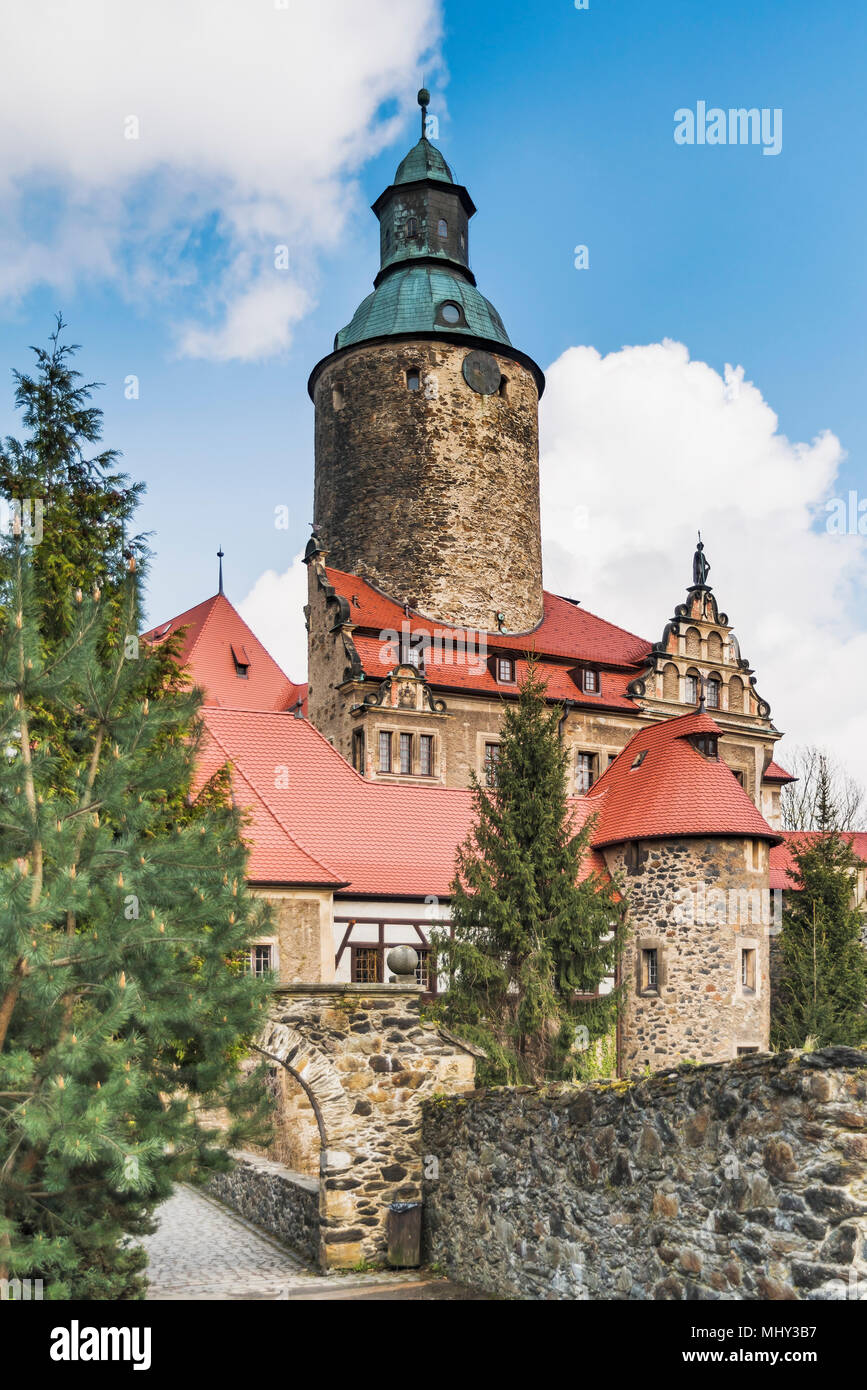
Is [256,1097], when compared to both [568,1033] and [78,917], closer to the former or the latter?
[78,917]

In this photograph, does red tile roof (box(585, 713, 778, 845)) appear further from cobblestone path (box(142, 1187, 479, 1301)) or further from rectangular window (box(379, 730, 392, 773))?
cobblestone path (box(142, 1187, 479, 1301))

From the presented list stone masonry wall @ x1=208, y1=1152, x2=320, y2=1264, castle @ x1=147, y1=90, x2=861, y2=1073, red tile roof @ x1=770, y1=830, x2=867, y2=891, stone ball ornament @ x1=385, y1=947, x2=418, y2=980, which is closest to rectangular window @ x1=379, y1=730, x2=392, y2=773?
castle @ x1=147, y1=90, x2=861, y2=1073

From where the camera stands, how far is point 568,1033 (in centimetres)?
1755

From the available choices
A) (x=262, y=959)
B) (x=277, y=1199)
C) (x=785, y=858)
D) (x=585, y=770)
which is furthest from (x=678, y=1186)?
(x=785, y=858)

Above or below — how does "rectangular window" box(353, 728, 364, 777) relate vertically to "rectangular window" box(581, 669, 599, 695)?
below

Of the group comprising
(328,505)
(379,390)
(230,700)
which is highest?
(379,390)

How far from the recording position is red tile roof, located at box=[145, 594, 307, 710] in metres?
30.7

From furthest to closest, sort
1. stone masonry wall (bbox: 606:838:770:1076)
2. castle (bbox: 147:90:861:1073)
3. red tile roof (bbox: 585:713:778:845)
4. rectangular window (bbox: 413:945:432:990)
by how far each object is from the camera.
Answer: red tile roof (bbox: 585:713:778:845), stone masonry wall (bbox: 606:838:770:1076), castle (bbox: 147:90:861:1073), rectangular window (bbox: 413:945:432:990)

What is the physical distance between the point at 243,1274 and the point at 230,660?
69.8 feet

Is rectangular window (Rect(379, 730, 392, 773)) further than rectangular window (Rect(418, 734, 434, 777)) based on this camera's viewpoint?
No

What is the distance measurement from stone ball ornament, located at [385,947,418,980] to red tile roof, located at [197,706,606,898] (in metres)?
6.17

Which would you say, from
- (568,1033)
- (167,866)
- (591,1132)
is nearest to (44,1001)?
(167,866)

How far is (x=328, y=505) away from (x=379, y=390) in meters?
3.20

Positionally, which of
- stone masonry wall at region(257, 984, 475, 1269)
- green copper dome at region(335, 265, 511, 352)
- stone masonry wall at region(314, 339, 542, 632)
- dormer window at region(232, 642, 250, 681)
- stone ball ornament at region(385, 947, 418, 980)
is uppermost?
green copper dome at region(335, 265, 511, 352)
